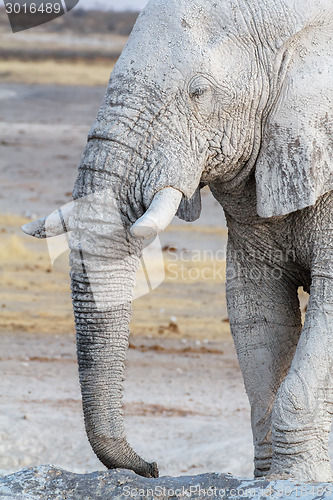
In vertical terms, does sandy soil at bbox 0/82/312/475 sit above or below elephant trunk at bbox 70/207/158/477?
below

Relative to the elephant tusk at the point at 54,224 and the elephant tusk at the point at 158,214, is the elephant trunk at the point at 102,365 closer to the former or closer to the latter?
the elephant tusk at the point at 54,224

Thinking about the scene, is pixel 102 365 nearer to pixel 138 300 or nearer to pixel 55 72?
pixel 138 300

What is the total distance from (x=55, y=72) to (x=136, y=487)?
96.6 ft

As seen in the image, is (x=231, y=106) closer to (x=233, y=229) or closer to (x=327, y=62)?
(x=327, y=62)

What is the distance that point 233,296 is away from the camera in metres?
4.32

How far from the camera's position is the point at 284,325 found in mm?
4223

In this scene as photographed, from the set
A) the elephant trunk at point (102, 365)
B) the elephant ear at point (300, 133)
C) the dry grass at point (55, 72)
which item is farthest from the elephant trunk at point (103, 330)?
the dry grass at point (55, 72)

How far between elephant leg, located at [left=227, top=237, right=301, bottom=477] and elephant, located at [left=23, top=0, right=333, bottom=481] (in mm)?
399

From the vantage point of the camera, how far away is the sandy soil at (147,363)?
5.25 metres

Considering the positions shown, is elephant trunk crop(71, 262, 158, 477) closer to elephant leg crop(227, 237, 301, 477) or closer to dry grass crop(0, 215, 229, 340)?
elephant leg crop(227, 237, 301, 477)

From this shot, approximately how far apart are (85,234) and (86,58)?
117 feet

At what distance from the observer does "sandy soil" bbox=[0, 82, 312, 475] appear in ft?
17.2

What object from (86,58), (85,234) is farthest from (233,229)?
(86,58)

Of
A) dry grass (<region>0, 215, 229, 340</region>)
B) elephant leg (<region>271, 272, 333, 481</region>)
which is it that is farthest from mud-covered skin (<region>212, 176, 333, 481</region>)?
dry grass (<region>0, 215, 229, 340</region>)
